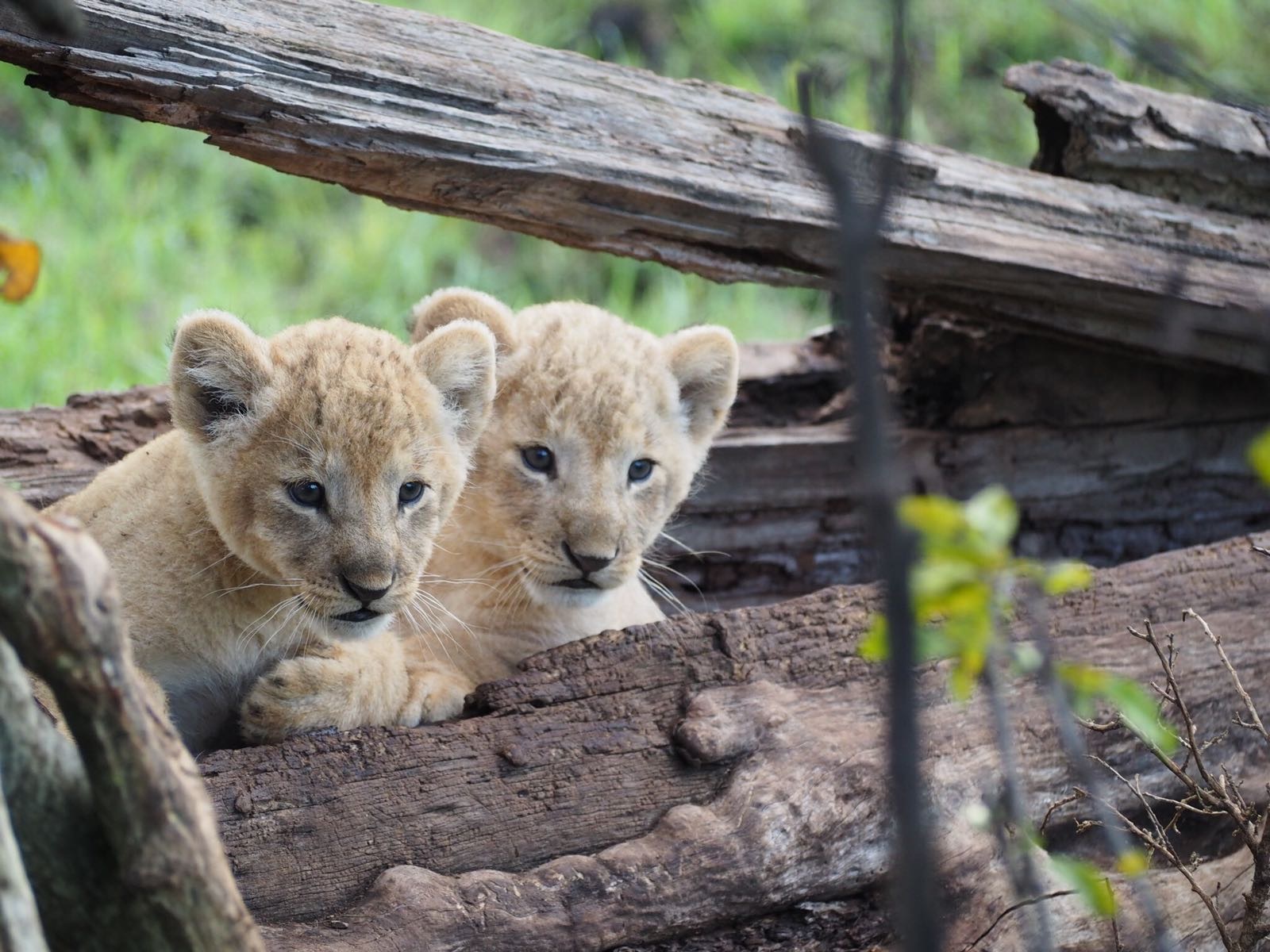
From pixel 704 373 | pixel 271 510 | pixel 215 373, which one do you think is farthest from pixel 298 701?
pixel 704 373

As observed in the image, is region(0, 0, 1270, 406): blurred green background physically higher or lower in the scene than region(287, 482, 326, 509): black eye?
higher

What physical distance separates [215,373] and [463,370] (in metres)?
0.71

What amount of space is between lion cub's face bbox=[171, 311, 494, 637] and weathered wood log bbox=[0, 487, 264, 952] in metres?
1.30

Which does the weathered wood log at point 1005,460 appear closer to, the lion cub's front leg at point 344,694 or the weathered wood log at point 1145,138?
the weathered wood log at point 1145,138

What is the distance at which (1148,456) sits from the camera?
18.6ft

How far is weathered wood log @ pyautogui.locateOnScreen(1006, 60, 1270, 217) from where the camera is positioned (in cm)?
504

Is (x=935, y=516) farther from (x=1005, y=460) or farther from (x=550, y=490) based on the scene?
(x=1005, y=460)

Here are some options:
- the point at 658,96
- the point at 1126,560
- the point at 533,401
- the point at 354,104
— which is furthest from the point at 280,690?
the point at 1126,560

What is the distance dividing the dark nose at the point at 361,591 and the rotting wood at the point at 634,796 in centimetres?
38

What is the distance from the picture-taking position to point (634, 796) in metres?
3.64

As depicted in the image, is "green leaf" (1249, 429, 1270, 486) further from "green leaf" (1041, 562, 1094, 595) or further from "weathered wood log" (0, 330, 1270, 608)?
"weathered wood log" (0, 330, 1270, 608)

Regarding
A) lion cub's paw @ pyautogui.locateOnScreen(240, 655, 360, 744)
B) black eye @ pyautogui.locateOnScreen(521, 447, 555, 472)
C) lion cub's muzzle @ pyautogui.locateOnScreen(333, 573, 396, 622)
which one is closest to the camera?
→ lion cub's muzzle @ pyautogui.locateOnScreen(333, 573, 396, 622)

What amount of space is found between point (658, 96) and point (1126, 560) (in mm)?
2935

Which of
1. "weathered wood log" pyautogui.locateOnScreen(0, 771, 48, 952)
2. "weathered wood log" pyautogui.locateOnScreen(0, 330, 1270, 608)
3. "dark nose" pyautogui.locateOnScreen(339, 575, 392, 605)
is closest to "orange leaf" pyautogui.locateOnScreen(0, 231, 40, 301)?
"weathered wood log" pyautogui.locateOnScreen(0, 771, 48, 952)
